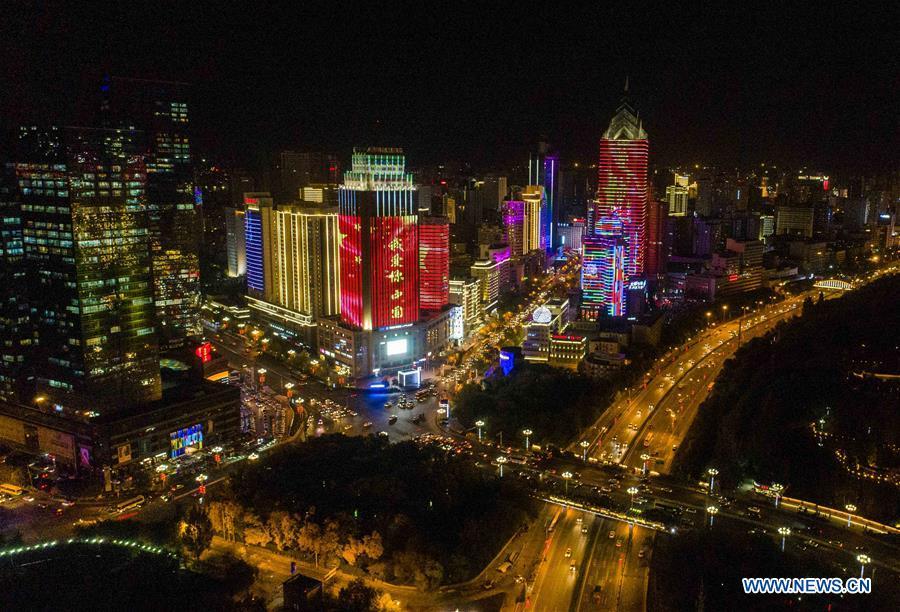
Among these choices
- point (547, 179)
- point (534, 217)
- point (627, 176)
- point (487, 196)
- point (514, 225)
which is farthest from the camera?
point (487, 196)

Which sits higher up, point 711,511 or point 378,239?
point 378,239

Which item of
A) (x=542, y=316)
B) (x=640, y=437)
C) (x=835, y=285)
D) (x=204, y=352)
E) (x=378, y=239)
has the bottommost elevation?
(x=640, y=437)

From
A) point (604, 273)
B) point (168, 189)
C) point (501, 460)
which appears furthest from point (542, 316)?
point (168, 189)

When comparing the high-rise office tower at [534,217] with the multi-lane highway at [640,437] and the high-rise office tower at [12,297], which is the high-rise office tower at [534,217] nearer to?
the multi-lane highway at [640,437]

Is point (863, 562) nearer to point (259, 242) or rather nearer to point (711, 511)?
point (711, 511)

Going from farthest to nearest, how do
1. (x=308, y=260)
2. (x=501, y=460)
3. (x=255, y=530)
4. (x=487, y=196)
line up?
(x=487, y=196), (x=308, y=260), (x=501, y=460), (x=255, y=530)

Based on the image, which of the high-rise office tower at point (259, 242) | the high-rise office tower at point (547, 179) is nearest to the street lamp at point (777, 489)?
the high-rise office tower at point (259, 242)

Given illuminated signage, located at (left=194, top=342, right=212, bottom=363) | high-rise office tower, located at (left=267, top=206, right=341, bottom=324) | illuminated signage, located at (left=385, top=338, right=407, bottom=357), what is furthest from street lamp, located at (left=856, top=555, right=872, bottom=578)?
high-rise office tower, located at (left=267, top=206, right=341, bottom=324)
